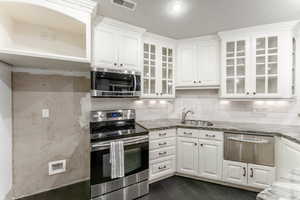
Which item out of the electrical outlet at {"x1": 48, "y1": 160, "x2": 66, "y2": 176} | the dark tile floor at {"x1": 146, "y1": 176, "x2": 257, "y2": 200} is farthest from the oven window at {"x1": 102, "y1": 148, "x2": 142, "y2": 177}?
the electrical outlet at {"x1": 48, "y1": 160, "x2": 66, "y2": 176}

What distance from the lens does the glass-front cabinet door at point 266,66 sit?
2898 millimetres

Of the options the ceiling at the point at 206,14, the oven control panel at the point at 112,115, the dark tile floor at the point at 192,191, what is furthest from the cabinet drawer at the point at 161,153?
the ceiling at the point at 206,14

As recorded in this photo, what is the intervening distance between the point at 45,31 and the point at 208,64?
109 inches

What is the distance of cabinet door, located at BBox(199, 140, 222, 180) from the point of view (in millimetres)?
2975

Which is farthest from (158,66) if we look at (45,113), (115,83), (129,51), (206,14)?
(45,113)

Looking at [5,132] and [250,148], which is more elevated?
[5,132]

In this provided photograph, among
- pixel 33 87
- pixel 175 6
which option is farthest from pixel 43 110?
pixel 175 6

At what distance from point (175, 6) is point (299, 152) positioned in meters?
2.24

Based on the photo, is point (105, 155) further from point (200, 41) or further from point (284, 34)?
point (284, 34)

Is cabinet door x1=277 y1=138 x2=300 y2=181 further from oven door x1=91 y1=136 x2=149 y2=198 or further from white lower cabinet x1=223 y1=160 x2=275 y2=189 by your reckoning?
oven door x1=91 y1=136 x2=149 y2=198

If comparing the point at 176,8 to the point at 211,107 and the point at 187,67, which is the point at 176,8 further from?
the point at 211,107

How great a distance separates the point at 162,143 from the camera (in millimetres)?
3109

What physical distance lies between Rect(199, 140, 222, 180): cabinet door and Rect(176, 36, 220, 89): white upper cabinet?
1103mm

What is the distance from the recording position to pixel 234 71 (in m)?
3.20
